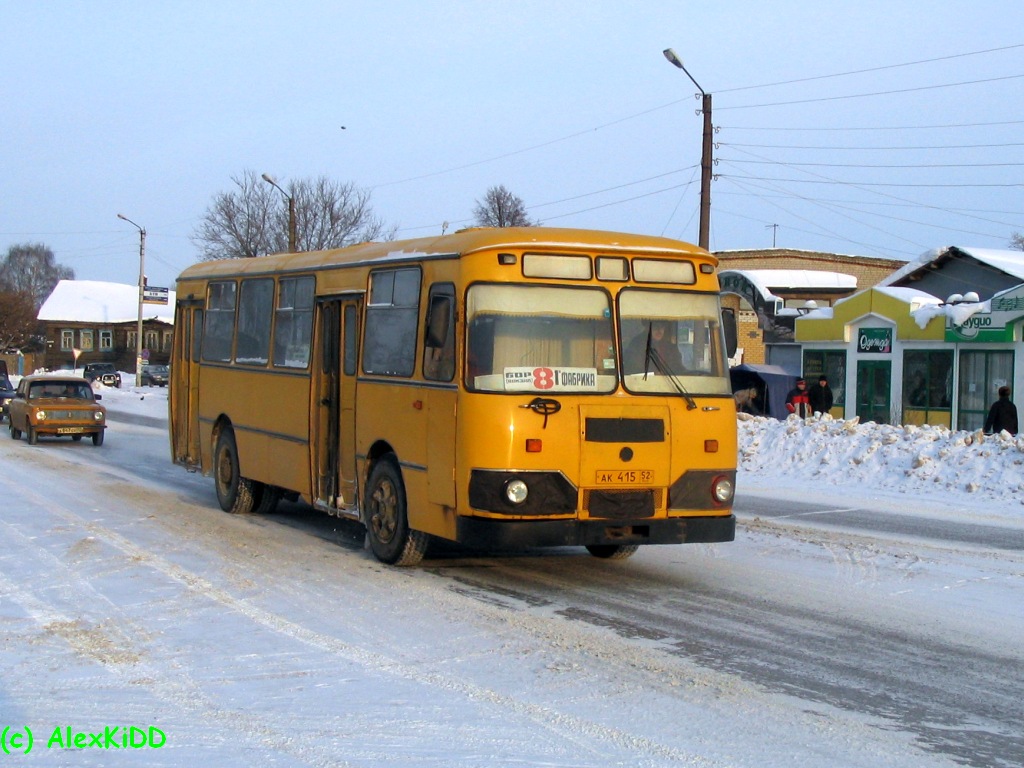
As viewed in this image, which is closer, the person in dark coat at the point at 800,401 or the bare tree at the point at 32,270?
the person in dark coat at the point at 800,401

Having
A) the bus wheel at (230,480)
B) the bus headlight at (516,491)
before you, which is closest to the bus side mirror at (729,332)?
the bus headlight at (516,491)

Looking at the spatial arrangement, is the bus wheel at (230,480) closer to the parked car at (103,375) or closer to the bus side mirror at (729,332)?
the bus side mirror at (729,332)

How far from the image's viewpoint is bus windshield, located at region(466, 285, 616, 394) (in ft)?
29.9

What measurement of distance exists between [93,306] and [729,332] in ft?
317

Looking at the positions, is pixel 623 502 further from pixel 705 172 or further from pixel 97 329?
pixel 97 329

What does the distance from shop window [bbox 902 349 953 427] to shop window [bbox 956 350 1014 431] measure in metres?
0.36

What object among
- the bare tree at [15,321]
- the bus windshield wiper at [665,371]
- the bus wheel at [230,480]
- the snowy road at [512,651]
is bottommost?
the snowy road at [512,651]

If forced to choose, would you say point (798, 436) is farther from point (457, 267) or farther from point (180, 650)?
point (180, 650)

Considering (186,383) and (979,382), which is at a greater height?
(979,382)

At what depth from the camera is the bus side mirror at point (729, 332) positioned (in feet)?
32.9

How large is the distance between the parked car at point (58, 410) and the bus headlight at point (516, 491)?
1932 cm

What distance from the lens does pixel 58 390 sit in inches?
1056

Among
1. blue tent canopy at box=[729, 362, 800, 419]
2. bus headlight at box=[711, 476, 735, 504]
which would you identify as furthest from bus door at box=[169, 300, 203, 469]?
blue tent canopy at box=[729, 362, 800, 419]

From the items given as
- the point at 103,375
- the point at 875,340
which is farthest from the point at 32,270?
the point at 875,340
